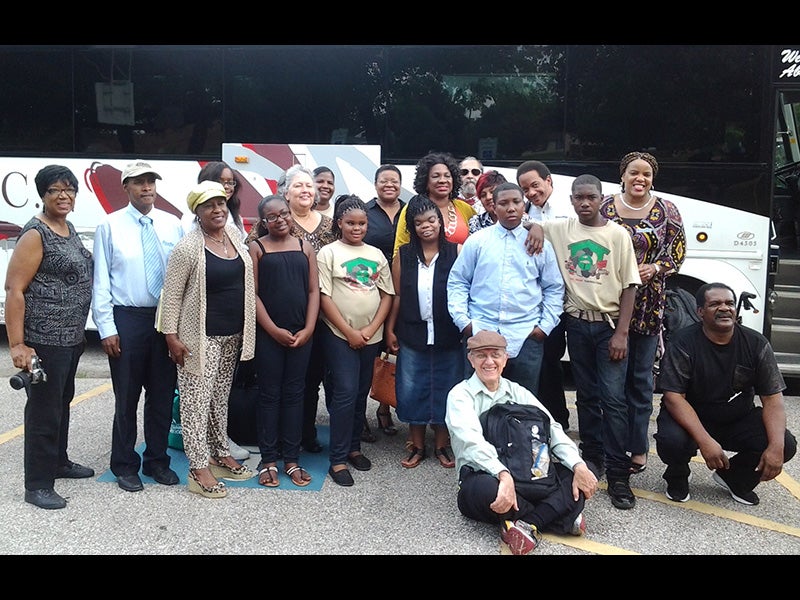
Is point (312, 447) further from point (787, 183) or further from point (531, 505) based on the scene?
point (787, 183)

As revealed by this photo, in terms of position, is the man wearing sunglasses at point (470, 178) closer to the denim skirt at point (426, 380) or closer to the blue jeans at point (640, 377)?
the denim skirt at point (426, 380)

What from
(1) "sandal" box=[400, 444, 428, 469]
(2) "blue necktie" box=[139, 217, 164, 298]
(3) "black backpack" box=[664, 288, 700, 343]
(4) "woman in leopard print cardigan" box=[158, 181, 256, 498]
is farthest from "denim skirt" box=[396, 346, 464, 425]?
(3) "black backpack" box=[664, 288, 700, 343]

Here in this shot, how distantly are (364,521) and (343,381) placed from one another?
88cm

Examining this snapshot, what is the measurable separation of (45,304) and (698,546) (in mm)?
3621

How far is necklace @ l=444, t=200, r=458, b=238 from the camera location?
4.78 meters

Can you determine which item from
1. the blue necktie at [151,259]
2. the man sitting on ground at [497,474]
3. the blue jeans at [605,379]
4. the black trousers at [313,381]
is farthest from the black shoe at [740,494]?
the blue necktie at [151,259]

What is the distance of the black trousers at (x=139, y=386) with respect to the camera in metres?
4.14

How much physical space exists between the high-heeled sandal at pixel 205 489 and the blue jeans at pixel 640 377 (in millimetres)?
2396

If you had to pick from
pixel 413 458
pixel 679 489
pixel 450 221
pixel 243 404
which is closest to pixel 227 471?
pixel 243 404

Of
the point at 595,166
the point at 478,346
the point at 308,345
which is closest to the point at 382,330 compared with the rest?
the point at 308,345

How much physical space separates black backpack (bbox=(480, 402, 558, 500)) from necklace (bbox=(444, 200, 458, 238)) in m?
1.40

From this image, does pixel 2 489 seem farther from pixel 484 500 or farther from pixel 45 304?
pixel 484 500

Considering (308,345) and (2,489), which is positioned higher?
(308,345)

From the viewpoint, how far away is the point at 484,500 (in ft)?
11.8
